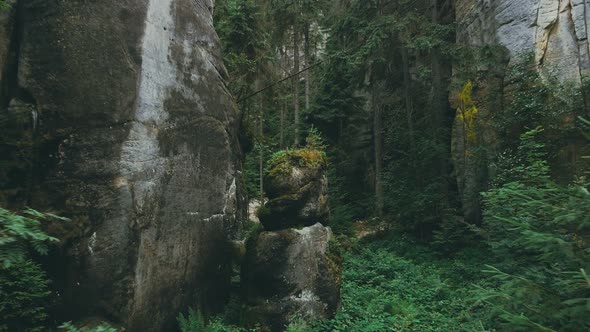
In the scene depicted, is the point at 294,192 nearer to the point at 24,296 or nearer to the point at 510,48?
the point at 24,296

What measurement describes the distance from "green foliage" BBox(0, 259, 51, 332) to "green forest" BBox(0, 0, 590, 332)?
26 mm

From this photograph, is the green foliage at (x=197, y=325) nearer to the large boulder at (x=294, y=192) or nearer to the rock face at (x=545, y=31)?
the large boulder at (x=294, y=192)

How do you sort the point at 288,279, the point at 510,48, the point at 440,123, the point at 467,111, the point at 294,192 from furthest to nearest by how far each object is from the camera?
1. the point at 440,123
2. the point at 467,111
3. the point at 510,48
4. the point at 294,192
5. the point at 288,279

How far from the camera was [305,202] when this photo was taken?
867cm

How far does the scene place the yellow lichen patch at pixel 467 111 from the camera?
14.5m

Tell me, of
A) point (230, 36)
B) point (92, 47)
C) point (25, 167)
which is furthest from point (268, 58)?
point (25, 167)

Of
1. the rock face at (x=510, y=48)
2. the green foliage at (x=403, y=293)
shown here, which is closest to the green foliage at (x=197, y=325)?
the green foliage at (x=403, y=293)

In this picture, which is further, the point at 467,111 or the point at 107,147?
the point at 467,111

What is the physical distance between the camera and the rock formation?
7.95 meters

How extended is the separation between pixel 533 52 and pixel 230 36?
1004 centimetres

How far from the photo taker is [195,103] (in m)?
8.60

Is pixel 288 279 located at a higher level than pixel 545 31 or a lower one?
lower

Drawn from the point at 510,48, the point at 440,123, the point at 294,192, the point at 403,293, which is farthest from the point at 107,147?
the point at 510,48

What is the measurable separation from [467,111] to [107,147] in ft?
41.6
